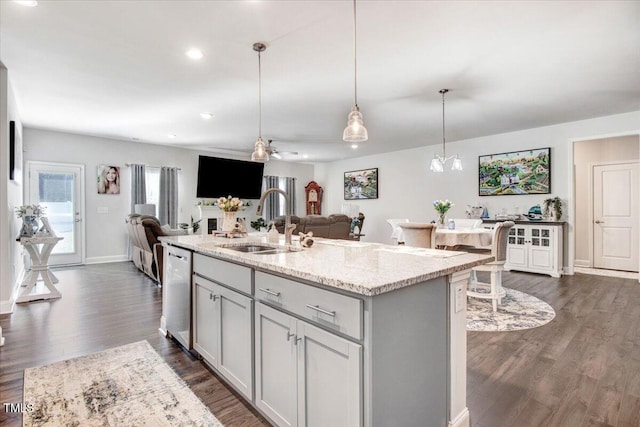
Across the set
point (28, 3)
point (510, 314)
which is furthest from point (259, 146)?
point (510, 314)

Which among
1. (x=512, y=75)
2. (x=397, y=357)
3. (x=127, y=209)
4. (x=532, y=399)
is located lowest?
(x=532, y=399)

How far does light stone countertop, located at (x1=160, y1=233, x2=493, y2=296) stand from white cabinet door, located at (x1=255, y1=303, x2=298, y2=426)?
0.24 meters

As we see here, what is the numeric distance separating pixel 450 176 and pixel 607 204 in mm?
2801

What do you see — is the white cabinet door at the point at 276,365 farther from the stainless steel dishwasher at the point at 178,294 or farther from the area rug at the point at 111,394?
the stainless steel dishwasher at the point at 178,294

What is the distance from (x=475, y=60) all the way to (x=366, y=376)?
314 cm

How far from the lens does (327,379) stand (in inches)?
52.4

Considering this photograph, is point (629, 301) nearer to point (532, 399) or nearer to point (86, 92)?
point (532, 399)

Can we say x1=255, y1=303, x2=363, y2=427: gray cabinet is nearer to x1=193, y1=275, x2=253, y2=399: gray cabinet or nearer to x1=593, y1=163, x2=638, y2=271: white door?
x1=193, y1=275, x2=253, y2=399: gray cabinet

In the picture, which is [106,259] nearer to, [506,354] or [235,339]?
[235,339]

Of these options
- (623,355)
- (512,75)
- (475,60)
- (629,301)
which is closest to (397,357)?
(623,355)

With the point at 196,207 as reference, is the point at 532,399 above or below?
below

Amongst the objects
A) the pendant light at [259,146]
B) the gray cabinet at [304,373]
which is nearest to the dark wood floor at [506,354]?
the gray cabinet at [304,373]

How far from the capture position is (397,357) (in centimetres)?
129

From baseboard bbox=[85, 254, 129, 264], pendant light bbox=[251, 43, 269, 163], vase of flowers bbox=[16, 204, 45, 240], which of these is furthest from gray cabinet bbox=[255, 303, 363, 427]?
baseboard bbox=[85, 254, 129, 264]
